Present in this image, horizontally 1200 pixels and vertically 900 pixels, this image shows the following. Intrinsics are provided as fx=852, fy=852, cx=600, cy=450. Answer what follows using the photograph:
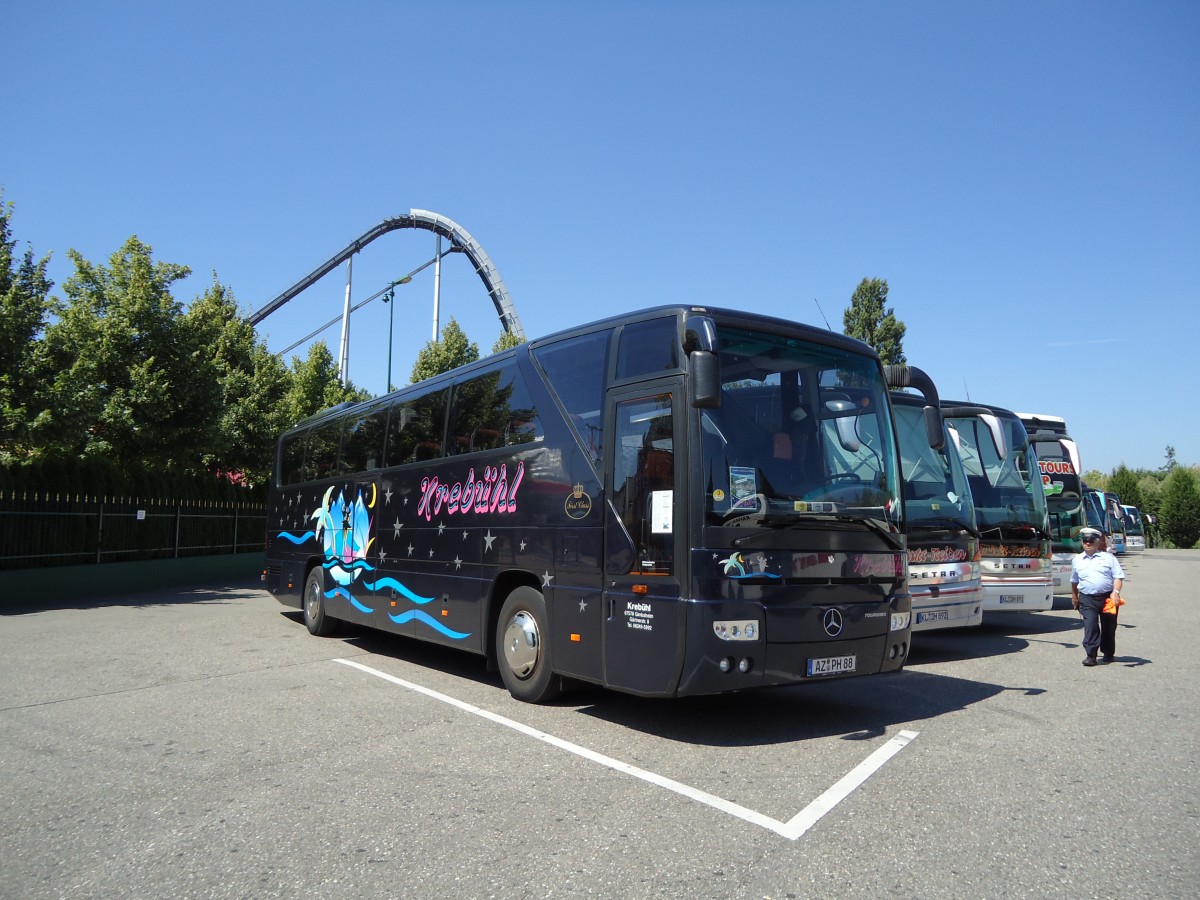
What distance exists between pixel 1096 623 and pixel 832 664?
5.32 meters

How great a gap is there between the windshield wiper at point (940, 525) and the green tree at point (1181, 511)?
7311 cm

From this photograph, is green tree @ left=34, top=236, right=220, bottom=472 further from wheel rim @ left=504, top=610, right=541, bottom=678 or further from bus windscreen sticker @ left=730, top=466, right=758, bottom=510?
bus windscreen sticker @ left=730, top=466, right=758, bottom=510

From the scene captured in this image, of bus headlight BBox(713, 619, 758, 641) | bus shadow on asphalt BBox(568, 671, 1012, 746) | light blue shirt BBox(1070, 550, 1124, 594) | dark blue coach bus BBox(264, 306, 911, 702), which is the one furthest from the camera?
light blue shirt BBox(1070, 550, 1124, 594)

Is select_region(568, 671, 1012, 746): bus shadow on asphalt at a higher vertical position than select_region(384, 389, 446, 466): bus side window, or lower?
lower

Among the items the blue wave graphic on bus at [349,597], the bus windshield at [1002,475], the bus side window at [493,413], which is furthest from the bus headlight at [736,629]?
the bus windshield at [1002,475]

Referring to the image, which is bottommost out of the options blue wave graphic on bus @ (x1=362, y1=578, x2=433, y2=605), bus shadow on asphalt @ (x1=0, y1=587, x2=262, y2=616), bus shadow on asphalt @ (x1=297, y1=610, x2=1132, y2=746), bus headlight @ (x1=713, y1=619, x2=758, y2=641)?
bus shadow on asphalt @ (x1=0, y1=587, x2=262, y2=616)

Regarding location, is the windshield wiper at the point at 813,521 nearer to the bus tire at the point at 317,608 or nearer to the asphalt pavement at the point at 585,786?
the asphalt pavement at the point at 585,786

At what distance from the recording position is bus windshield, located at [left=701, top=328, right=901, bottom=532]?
6082 mm

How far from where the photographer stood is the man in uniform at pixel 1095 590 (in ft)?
31.6

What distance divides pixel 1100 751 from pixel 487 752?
4312mm

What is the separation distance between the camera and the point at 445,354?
3475 centimetres

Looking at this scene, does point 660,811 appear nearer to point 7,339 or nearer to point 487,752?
point 487,752

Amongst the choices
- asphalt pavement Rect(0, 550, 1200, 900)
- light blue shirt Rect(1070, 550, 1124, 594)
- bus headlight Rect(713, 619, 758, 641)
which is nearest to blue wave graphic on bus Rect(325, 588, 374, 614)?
asphalt pavement Rect(0, 550, 1200, 900)

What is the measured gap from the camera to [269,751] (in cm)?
587
